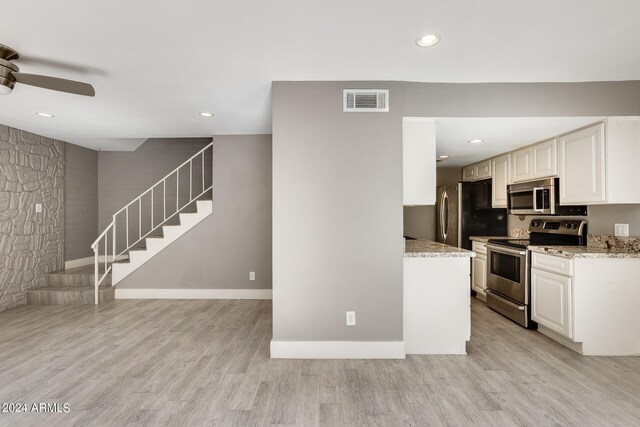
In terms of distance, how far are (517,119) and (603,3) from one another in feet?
3.77

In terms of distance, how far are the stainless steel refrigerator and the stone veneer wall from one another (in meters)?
6.29

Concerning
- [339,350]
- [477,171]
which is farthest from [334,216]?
[477,171]

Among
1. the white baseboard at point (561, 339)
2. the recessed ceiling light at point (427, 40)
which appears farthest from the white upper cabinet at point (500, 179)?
the recessed ceiling light at point (427, 40)

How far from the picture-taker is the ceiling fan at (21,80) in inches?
81.5

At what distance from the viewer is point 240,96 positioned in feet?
9.93

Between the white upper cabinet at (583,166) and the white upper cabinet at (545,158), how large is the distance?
84 millimetres

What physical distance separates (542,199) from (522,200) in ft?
1.33

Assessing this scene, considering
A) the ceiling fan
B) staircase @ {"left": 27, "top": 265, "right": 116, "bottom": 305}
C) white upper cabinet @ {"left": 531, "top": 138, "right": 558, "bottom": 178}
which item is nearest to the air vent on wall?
the ceiling fan

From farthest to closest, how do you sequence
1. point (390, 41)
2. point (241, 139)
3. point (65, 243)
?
point (65, 243) < point (241, 139) < point (390, 41)

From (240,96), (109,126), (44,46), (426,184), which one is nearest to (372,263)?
(426,184)

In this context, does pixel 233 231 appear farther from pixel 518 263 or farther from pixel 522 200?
pixel 522 200

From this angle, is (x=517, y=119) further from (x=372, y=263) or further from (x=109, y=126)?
(x=109, y=126)

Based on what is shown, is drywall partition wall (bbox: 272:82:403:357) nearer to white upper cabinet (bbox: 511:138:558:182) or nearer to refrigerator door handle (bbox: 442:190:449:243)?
white upper cabinet (bbox: 511:138:558:182)

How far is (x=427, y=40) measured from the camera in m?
2.05
